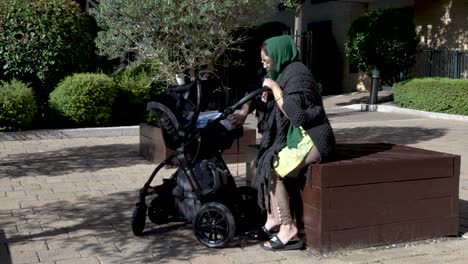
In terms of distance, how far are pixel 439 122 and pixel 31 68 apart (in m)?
9.06

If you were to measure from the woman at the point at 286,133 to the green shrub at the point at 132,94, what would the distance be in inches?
308

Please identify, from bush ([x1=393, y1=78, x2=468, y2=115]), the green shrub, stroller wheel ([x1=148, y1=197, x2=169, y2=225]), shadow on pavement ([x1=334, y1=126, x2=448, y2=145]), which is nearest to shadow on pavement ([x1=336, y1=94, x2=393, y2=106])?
bush ([x1=393, y1=78, x2=468, y2=115])

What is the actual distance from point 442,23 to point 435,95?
16.5ft

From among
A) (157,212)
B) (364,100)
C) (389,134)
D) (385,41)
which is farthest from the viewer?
(364,100)

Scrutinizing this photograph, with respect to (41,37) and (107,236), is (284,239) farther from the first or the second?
(41,37)

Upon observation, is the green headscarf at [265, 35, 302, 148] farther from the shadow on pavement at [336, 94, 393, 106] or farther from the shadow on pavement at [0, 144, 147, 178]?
the shadow on pavement at [336, 94, 393, 106]

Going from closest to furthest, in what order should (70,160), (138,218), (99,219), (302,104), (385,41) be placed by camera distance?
(302,104) < (138,218) < (99,219) < (70,160) < (385,41)

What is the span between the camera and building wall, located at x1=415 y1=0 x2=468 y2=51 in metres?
18.9

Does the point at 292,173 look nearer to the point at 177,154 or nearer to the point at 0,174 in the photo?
the point at 177,154

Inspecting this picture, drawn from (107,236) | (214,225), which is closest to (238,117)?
(214,225)

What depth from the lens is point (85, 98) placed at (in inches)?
461

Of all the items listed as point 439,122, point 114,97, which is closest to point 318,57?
point 439,122

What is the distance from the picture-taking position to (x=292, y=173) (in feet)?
15.3

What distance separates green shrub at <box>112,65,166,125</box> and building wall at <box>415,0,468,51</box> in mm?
10656
